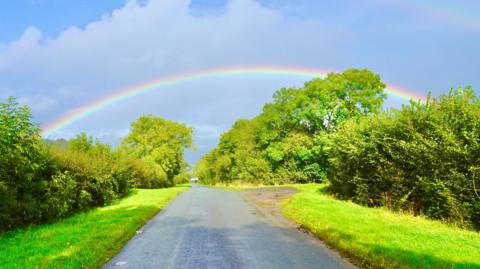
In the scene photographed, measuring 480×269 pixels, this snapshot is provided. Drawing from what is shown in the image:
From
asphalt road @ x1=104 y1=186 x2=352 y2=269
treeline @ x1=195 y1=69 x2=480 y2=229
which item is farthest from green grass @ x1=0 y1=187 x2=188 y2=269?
treeline @ x1=195 y1=69 x2=480 y2=229

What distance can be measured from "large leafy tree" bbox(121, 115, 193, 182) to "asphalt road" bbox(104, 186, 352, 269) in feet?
151

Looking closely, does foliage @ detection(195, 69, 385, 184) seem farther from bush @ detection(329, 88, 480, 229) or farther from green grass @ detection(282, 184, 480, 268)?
green grass @ detection(282, 184, 480, 268)

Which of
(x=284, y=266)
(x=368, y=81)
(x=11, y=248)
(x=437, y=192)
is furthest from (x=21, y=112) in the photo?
(x=368, y=81)

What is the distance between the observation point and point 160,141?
61.0 metres

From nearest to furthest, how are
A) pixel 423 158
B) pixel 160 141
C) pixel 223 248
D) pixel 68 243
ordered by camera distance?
pixel 223 248
pixel 68 243
pixel 423 158
pixel 160 141

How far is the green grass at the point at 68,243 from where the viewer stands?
805cm

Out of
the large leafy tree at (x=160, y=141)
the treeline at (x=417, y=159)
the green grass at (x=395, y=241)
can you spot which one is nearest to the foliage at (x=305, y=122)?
the large leafy tree at (x=160, y=141)

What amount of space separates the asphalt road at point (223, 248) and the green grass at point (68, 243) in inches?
17.4

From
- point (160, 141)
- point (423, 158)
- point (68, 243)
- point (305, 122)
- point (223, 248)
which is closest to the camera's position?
point (223, 248)

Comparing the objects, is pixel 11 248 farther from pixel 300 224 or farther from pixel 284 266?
pixel 300 224

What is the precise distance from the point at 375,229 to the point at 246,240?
151 inches

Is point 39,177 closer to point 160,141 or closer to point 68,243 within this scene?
point 68,243

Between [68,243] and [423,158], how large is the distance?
478 inches

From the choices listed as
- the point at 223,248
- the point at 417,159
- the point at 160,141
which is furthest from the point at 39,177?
the point at 160,141
